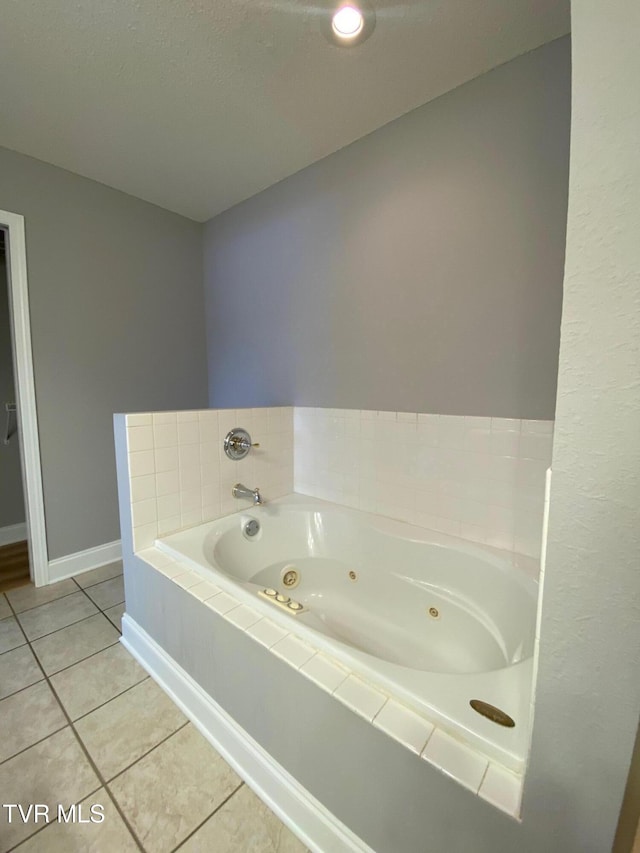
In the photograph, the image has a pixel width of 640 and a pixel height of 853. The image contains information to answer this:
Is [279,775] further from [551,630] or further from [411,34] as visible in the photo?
[411,34]

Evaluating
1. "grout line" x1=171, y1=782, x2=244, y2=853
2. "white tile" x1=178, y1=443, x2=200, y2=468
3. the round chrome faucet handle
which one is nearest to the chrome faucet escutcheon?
the round chrome faucet handle

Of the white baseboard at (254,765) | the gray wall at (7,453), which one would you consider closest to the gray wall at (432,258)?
the white baseboard at (254,765)

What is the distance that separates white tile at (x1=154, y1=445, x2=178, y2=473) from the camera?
1.50m

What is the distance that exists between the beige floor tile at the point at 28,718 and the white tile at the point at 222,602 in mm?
692

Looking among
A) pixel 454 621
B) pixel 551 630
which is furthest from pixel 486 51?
pixel 454 621

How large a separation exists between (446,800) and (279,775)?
0.54m

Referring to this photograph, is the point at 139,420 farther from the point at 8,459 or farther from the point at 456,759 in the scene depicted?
the point at 8,459

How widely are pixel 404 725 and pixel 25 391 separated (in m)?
2.28

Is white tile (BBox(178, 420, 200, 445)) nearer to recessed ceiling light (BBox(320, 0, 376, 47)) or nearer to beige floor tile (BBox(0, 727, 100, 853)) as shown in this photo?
beige floor tile (BBox(0, 727, 100, 853))

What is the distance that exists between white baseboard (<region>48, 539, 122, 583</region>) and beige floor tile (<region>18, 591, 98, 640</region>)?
0.73 ft

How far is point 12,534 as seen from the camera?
260 centimetres

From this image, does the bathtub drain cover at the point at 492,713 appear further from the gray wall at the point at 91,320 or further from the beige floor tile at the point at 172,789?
the gray wall at the point at 91,320

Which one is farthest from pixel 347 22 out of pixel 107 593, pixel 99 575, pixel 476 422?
pixel 99 575

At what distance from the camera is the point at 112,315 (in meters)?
2.16
